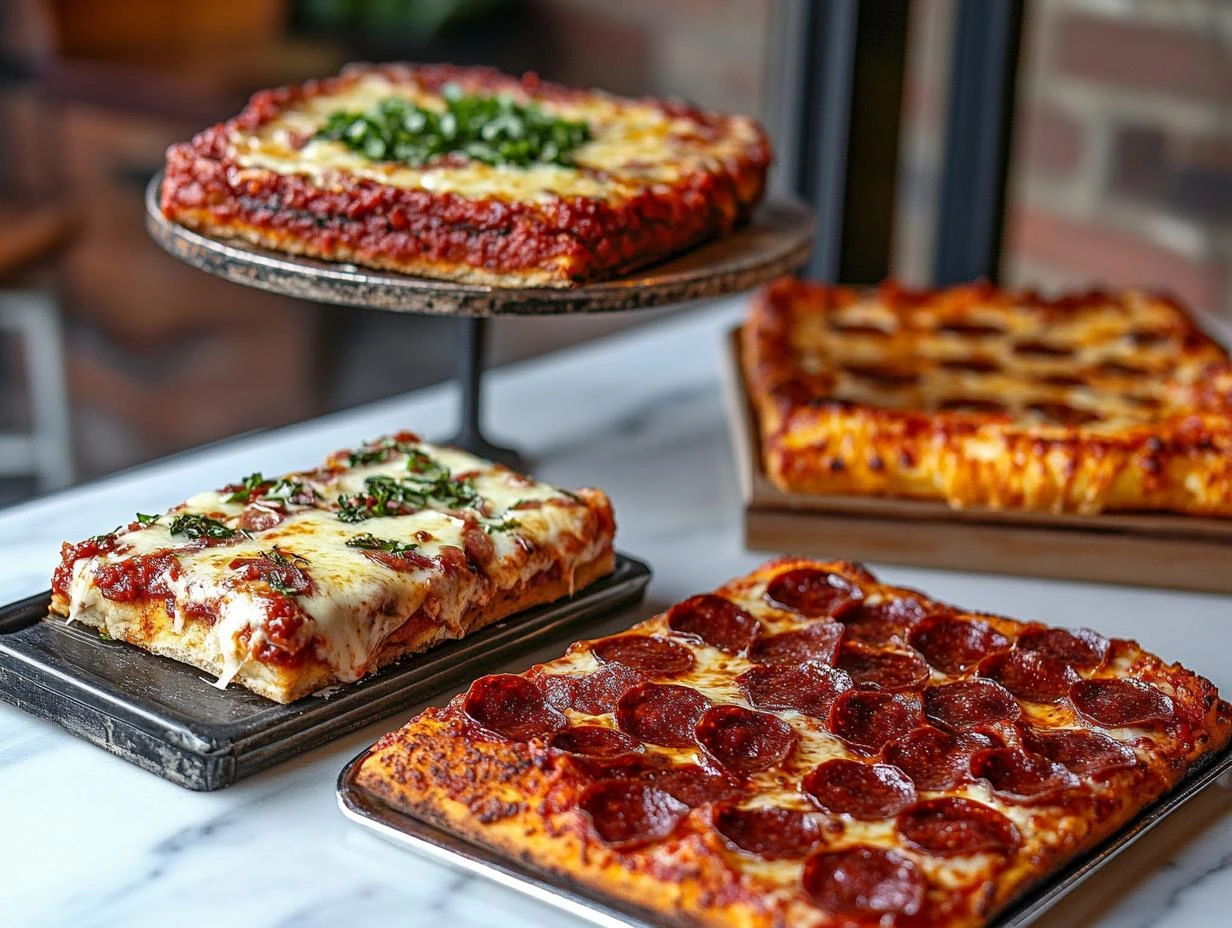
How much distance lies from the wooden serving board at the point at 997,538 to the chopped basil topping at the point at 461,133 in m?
0.44

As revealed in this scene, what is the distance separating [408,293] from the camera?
1.60m

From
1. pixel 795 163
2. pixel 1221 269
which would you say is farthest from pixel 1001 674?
pixel 1221 269

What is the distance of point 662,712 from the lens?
128cm

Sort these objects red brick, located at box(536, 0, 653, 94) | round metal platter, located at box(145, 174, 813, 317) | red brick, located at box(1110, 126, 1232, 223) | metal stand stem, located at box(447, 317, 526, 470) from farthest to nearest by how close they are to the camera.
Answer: red brick, located at box(536, 0, 653, 94)
red brick, located at box(1110, 126, 1232, 223)
metal stand stem, located at box(447, 317, 526, 470)
round metal platter, located at box(145, 174, 813, 317)

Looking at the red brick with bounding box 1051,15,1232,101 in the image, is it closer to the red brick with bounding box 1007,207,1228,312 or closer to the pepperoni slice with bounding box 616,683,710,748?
the red brick with bounding box 1007,207,1228,312

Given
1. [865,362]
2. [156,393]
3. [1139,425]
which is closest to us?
[1139,425]

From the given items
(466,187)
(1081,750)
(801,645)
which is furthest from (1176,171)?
(1081,750)

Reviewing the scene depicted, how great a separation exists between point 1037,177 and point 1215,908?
3135 mm

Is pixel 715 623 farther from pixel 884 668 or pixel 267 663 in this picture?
pixel 267 663

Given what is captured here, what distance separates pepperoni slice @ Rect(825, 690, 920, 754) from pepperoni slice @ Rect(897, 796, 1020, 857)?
10 cm

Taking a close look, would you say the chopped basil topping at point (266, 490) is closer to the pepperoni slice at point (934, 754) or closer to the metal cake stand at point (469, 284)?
the metal cake stand at point (469, 284)

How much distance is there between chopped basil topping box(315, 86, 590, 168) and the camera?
182 cm

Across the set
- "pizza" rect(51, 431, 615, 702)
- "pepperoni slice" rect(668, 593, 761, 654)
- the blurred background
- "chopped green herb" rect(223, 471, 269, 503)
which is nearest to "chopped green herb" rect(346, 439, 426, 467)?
"pizza" rect(51, 431, 615, 702)

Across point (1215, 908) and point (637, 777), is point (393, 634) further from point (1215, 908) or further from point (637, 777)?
point (1215, 908)
